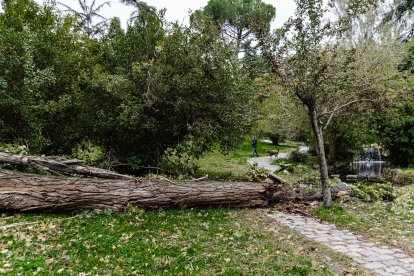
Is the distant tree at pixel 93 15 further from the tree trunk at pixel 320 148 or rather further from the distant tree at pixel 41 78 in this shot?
the tree trunk at pixel 320 148

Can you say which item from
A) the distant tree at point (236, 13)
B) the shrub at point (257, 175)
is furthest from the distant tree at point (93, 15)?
the shrub at point (257, 175)

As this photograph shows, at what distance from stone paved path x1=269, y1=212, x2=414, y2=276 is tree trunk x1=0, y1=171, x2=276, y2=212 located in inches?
48.2

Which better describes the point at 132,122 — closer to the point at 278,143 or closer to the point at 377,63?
the point at 377,63

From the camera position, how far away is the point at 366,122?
15742 millimetres

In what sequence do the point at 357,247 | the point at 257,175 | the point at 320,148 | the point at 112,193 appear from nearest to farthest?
the point at 357,247 → the point at 112,193 → the point at 320,148 → the point at 257,175

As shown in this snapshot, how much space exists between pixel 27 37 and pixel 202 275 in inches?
337

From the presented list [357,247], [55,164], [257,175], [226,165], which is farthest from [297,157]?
[55,164]

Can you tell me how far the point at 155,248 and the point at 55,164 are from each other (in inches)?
160

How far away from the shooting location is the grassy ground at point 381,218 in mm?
6117

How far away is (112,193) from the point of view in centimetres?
725

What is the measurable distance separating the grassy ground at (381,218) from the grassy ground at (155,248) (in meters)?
1.49

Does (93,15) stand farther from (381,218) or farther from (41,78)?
(381,218)

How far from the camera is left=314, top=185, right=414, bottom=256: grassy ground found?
612cm

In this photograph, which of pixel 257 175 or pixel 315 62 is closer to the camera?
pixel 315 62
